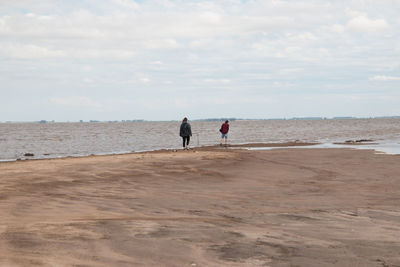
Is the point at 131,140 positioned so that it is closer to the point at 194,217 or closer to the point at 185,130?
the point at 185,130

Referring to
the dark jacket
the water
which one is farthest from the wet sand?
the water

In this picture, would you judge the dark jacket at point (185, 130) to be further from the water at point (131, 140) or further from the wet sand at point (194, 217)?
the wet sand at point (194, 217)

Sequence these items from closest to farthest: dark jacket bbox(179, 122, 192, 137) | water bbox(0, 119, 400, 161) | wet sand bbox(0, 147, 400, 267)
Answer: wet sand bbox(0, 147, 400, 267) → dark jacket bbox(179, 122, 192, 137) → water bbox(0, 119, 400, 161)

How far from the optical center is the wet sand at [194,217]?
5.41 m

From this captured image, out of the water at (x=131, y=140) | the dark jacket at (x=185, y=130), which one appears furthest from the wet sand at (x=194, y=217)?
the water at (x=131, y=140)

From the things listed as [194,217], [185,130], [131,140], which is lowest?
[131,140]

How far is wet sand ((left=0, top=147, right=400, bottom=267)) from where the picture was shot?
5.41 metres

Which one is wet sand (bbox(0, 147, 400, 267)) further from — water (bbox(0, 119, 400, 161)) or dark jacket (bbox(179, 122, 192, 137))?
water (bbox(0, 119, 400, 161))

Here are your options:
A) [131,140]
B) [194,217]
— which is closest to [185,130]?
[194,217]

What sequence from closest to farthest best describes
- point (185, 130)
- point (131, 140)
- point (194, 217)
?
point (194, 217) < point (185, 130) < point (131, 140)

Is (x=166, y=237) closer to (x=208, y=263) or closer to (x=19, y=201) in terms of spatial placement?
(x=208, y=263)

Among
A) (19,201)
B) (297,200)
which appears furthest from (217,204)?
(19,201)

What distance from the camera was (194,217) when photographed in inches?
313

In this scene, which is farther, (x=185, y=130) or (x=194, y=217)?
(x=185, y=130)
